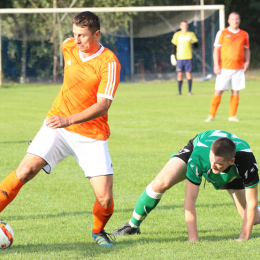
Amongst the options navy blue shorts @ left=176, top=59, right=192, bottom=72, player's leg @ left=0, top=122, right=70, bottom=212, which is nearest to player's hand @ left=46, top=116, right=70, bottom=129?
player's leg @ left=0, top=122, right=70, bottom=212

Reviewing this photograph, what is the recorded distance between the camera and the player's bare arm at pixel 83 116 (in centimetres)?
387

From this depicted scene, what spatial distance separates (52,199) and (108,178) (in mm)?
1732

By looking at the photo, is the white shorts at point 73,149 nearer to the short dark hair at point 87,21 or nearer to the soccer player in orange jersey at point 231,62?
the short dark hair at point 87,21

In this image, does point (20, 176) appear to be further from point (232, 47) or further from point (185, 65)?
point (185, 65)

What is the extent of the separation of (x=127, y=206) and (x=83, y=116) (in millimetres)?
1784

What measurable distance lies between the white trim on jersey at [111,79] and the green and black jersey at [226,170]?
2.73 feet

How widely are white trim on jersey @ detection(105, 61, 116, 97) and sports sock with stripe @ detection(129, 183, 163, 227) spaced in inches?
39.1

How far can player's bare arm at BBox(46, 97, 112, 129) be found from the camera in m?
3.87

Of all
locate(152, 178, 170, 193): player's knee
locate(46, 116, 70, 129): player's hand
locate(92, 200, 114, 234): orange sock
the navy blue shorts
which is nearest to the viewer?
locate(46, 116, 70, 129): player's hand

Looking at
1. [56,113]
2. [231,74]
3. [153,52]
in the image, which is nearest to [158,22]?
[153,52]

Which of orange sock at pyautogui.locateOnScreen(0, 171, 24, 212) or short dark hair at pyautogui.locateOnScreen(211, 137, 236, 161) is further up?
short dark hair at pyautogui.locateOnScreen(211, 137, 236, 161)

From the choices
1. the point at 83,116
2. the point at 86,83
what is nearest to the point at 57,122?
the point at 83,116

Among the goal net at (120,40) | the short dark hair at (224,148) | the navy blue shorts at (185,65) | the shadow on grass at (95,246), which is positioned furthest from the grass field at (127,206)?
the goal net at (120,40)

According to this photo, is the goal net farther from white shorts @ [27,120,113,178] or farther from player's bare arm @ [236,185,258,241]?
player's bare arm @ [236,185,258,241]
